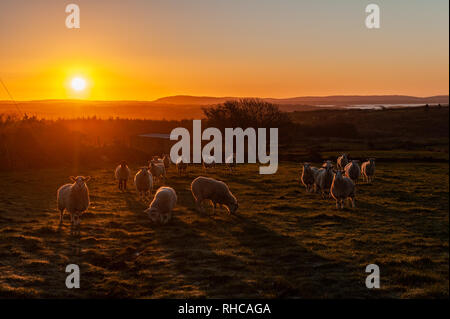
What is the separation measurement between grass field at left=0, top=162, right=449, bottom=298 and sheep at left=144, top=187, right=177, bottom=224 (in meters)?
0.36

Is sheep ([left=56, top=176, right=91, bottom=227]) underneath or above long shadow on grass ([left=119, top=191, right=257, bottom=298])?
above

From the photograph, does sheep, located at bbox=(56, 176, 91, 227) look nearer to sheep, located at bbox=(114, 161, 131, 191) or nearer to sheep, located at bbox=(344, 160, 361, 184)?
sheep, located at bbox=(114, 161, 131, 191)

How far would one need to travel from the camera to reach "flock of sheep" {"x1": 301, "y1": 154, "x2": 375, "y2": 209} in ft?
62.2

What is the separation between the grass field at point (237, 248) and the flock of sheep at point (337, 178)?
823 millimetres

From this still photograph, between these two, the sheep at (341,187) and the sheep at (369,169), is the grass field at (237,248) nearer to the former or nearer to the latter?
the sheep at (341,187)

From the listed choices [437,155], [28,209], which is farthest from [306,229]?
[437,155]

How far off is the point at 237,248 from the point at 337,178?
25.6ft

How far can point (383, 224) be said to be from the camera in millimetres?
16312

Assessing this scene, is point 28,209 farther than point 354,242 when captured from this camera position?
Yes

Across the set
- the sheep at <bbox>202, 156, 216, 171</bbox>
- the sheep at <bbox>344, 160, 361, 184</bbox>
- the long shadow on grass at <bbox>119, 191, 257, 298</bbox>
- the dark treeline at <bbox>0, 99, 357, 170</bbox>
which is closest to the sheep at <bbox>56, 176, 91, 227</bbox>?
the long shadow on grass at <bbox>119, 191, 257, 298</bbox>

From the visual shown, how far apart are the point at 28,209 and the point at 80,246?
7.39 m

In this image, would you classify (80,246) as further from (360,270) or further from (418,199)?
(418,199)

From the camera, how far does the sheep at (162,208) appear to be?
634 inches

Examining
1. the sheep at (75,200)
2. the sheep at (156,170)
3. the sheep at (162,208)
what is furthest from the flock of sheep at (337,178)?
the sheep at (75,200)
